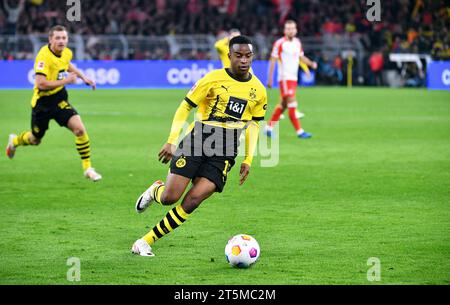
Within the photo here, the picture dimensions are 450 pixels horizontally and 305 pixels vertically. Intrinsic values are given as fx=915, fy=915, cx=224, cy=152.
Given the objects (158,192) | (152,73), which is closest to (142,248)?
(158,192)

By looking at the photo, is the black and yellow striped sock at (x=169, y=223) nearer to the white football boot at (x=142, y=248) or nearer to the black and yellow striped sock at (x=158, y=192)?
the white football boot at (x=142, y=248)

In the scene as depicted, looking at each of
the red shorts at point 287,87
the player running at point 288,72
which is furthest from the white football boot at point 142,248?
the red shorts at point 287,87

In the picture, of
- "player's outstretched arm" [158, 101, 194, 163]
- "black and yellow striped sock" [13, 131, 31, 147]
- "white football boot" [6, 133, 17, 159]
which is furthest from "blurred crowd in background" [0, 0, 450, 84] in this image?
"player's outstretched arm" [158, 101, 194, 163]

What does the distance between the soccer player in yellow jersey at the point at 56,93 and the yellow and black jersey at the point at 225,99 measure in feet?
15.4

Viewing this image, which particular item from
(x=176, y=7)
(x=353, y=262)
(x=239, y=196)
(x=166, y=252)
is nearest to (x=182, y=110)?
(x=166, y=252)

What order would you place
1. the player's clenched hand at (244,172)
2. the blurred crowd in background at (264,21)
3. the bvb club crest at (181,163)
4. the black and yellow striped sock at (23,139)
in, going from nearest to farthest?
the bvb club crest at (181,163) → the player's clenched hand at (244,172) → the black and yellow striped sock at (23,139) → the blurred crowd in background at (264,21)

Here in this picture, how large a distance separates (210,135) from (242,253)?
4.60 feet

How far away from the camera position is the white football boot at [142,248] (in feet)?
28.1

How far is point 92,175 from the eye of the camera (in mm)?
13734

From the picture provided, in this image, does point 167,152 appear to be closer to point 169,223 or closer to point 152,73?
point 169,223

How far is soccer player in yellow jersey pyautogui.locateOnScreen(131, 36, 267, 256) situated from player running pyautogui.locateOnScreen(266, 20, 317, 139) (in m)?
10.6

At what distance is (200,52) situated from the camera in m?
38.3

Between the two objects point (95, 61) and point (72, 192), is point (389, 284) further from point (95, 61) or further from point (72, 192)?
point (95, 61)

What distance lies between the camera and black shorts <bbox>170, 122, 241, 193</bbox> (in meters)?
8.81
